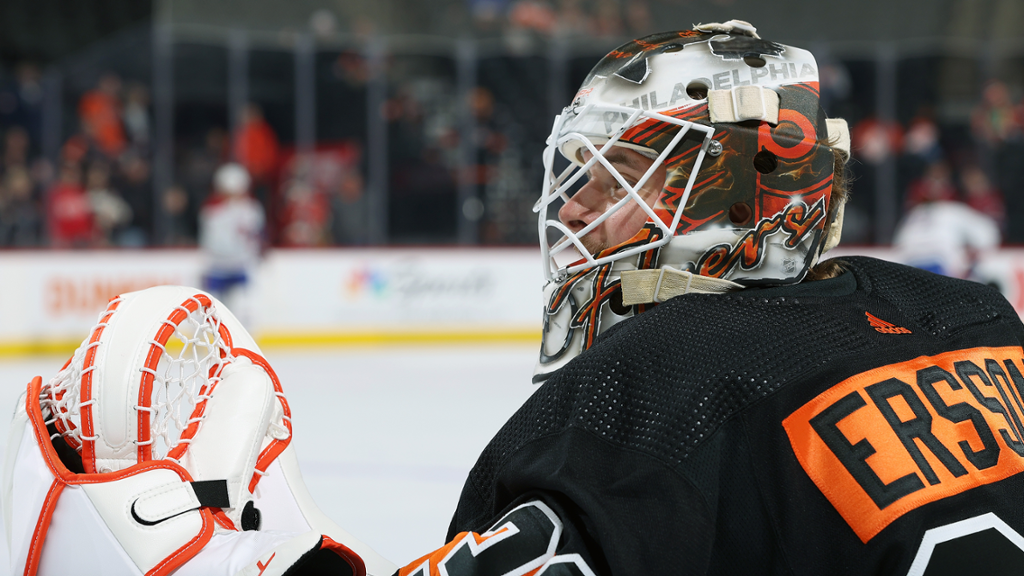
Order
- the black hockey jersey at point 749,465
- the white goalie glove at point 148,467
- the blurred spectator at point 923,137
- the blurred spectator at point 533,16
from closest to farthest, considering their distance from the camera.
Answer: the black hockey jersey at point 749,465
the white goalie glove at point 148,467
the blurred spectator at point 923,137
the blurred spectator at point 533,16

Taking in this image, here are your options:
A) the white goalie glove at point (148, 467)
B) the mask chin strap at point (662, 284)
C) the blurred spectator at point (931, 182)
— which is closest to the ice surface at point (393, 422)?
the white goalie glove at point (148, 467)

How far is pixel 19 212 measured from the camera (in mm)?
6590

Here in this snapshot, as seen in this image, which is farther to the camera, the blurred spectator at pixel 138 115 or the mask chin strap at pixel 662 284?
the blurred spectator at pixel 138 115

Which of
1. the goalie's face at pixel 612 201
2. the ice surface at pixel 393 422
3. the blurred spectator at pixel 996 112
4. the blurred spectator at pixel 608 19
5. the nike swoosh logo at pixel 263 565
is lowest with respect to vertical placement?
the ice surface at pixel 393 422

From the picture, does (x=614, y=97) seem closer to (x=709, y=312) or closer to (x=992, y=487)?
(x=709, y=312)

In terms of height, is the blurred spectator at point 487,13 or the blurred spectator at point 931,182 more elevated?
the blurred spectator at point 487,13

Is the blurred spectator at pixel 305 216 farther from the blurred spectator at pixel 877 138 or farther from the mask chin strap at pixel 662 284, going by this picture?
the mask chin strap at pixel 662 284

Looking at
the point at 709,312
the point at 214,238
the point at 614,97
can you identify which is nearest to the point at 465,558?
the point at 709,312

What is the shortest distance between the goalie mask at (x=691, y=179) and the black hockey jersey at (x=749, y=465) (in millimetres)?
210

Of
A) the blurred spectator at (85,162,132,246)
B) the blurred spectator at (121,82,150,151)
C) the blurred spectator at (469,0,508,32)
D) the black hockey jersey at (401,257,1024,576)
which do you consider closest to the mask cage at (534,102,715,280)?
the black hockey jersey at (401,257,1024,576)

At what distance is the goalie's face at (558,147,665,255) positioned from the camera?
1078 mm

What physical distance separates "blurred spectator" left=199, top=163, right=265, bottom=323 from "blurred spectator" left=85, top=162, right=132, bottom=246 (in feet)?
1.87

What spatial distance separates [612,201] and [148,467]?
0.59 metres

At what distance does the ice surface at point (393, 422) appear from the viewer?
2496 millimetres
